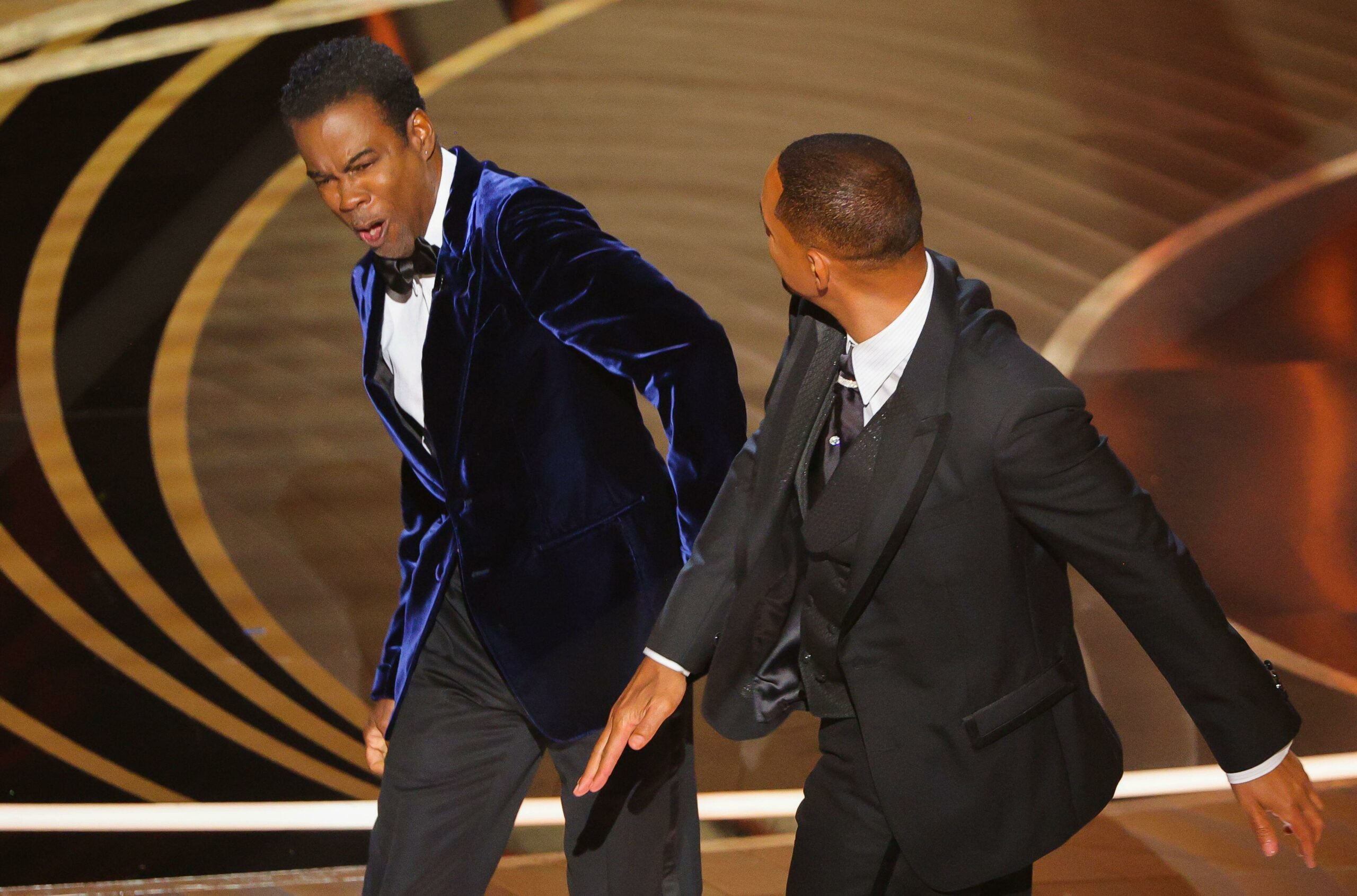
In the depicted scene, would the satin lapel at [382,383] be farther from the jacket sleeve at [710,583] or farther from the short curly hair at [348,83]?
the jacket sleeve at [710,583]

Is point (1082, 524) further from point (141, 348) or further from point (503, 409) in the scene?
point (141, 348)

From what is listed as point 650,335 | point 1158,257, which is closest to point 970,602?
point 650,335

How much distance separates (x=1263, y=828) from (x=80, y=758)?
2.80 m

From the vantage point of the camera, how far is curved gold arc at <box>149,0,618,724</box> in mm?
3443

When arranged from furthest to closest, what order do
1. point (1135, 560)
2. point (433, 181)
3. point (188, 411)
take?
1. point (188, 411)
2. point (433, 181)
3. point (1135, 560)

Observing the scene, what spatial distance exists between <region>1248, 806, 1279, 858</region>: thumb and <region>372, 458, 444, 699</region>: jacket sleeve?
1.14 m

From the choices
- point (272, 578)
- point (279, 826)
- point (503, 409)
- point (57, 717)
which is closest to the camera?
point (503, 409)

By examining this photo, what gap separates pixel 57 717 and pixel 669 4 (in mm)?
2676

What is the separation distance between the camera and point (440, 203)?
1.71 meters

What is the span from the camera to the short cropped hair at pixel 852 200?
126 centimetres

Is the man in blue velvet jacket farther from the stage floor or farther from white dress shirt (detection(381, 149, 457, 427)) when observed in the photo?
the stage floor

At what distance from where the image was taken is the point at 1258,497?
3.53 metres

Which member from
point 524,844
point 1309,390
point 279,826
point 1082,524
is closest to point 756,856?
point 524,844

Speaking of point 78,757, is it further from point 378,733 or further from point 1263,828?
point 1263,828
